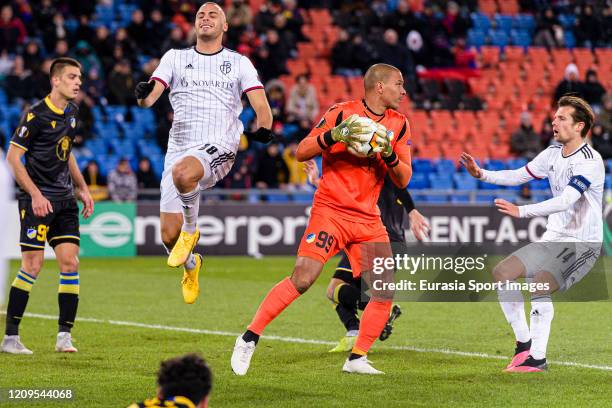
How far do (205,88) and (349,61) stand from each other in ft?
54.9

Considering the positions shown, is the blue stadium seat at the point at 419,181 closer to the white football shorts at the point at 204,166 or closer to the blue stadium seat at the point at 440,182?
the blue stadium seat at the point at 440,182

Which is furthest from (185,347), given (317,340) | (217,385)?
(217,385)

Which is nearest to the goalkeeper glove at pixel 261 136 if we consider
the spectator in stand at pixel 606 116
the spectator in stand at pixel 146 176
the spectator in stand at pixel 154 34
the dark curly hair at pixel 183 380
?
the dark curly hair at pixel 183 380

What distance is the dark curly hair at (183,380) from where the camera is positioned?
14.6ft

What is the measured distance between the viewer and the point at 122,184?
1945 centimetres

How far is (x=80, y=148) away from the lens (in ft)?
67.9

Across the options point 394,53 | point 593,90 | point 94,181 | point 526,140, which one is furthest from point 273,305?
point 593,90

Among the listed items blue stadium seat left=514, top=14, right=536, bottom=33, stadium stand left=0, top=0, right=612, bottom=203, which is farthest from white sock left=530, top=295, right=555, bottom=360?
blue stadium seat left=514, top=14, right=536, bottom=33

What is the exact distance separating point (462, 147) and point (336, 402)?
18764 mm

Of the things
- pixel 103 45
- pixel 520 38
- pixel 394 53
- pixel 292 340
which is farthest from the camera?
pixel 520 38

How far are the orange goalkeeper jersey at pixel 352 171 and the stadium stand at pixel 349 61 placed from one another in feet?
37.9

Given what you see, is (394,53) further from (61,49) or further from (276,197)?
(61,49)

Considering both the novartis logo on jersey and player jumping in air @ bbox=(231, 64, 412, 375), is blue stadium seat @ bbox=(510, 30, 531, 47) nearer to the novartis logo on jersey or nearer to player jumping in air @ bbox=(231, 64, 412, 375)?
the novartis logo on jersey

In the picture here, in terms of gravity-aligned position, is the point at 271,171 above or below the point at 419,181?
above
